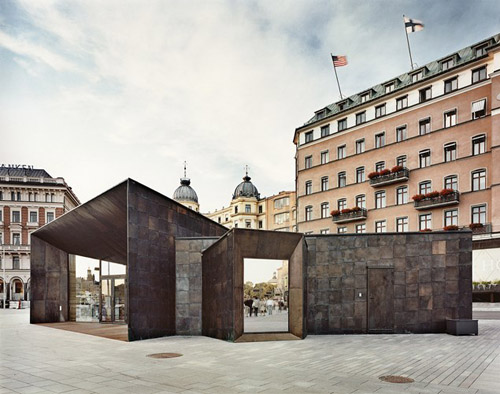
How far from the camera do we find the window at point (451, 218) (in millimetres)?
40031

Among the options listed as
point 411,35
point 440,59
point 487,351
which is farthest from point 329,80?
point 487,351

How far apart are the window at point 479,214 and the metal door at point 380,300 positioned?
23376mm

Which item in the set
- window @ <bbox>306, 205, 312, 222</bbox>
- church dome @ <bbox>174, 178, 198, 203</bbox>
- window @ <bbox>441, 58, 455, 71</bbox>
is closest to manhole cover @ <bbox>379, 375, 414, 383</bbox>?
window @ <bbox>441, 58, 455, 71</bbox>

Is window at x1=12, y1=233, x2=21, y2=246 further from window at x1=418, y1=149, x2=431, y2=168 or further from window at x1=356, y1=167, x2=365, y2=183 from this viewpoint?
window at x1=418, y1=149, x2=431, y2=168

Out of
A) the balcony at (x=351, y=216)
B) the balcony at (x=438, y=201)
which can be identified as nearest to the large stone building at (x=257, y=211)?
the balcony at (x=351, y=216)

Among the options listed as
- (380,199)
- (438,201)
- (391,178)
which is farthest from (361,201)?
(438,201)

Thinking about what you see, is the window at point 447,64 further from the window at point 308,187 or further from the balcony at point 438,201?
the window at point 308,187

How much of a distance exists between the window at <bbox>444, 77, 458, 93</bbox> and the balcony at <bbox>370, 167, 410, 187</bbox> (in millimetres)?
8547

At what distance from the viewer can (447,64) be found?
4506 cm

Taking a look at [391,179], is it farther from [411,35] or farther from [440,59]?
[411,35]

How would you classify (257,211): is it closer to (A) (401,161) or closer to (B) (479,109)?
(A) (401,161)

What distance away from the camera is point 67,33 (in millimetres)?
6852

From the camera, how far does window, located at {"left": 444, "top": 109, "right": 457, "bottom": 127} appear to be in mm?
41444

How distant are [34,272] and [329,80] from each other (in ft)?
154
